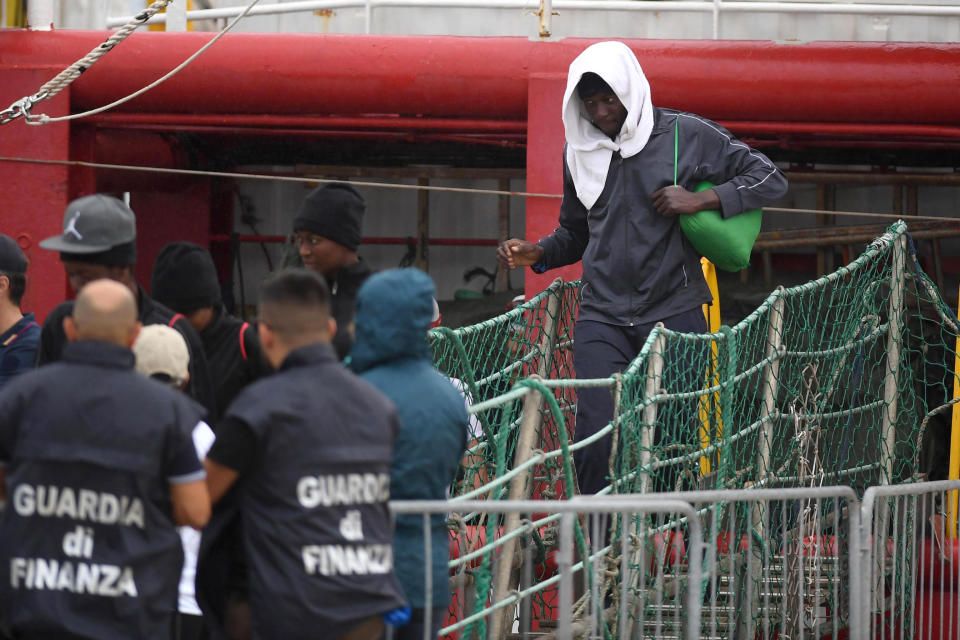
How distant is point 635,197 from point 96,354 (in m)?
3.05

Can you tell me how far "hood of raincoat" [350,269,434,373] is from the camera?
10.8 ft

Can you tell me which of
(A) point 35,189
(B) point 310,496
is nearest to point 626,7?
(A) point 35,189

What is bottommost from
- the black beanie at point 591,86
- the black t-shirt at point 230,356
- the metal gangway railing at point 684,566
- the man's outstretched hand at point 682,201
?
the metal gangway railing at point 684,566

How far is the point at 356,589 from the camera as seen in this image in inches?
117

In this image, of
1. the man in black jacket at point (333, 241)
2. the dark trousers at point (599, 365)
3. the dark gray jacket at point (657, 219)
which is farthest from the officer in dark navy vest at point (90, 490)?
the dark gray jacket at point (657, 219)

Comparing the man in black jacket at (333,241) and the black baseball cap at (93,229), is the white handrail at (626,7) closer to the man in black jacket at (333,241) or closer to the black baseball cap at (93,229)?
the man in black jacket at (333,241)

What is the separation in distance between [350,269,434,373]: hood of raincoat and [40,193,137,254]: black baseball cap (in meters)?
0.83

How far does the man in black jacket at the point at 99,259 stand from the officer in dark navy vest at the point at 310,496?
0.78 metres

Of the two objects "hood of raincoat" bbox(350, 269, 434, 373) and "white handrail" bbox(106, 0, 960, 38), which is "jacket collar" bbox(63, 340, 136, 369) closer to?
"hood of raincoat" bbox(350, 269, 434, 373)

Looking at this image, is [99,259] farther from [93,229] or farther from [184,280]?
[184,280]

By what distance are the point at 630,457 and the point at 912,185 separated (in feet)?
21.8

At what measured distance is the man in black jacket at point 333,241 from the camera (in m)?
4.11

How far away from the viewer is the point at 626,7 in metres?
8.68

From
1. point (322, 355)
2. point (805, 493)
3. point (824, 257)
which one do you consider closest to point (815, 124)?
point (824, 257)
